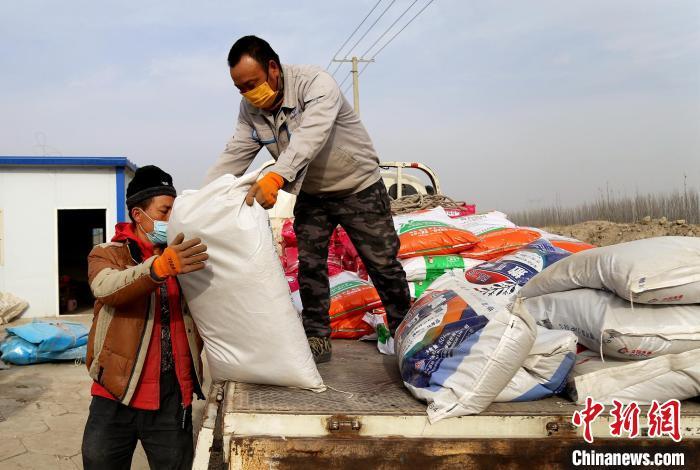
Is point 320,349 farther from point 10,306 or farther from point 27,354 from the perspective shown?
point 10,306

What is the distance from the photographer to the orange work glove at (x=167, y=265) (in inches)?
66.7

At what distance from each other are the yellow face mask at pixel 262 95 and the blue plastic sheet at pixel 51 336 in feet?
15.0

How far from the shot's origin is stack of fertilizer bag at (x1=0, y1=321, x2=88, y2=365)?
5.80 m

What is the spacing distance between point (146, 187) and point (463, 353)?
1.19m

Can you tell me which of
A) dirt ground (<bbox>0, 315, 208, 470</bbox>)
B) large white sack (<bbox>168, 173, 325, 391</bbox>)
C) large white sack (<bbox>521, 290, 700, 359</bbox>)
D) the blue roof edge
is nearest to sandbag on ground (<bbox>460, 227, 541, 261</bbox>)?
large white sack (<bbox>521, 290, 700, 359</bbox>)

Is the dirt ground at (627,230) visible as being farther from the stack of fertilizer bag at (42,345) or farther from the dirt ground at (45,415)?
the stack of fertilizer bag at (42,345)

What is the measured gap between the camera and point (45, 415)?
429 centimetres

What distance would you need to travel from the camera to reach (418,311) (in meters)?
2.17

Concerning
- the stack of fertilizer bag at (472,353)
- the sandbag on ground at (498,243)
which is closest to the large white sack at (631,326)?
the stack of fertilizer bag at (472,353)

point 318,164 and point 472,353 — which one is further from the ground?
point 318,164

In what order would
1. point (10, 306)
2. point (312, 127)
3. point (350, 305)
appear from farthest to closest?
point (10, 306), point (350, 305), point (312, 127)

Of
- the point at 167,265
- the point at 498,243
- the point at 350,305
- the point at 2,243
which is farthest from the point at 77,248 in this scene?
the point at 167,265

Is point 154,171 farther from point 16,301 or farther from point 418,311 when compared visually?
point 16,301

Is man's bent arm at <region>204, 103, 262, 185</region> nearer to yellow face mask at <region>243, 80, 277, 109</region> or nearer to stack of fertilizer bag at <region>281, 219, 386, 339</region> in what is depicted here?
yellow face mask at <region>243, 80, 277, 109</region>
